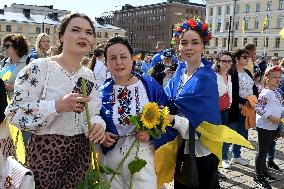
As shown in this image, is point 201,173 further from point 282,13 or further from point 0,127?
point 282,13

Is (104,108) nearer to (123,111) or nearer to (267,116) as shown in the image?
(123,111)

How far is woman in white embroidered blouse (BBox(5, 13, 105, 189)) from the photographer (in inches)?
91.9

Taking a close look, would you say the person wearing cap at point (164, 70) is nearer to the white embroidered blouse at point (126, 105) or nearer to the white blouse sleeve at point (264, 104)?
the white blouse sleeve at point (264, 104)

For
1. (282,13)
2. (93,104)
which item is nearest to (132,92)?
(93,104)

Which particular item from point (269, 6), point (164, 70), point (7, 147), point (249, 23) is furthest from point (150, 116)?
point (249, 23)

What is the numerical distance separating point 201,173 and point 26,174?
1856 millimetres

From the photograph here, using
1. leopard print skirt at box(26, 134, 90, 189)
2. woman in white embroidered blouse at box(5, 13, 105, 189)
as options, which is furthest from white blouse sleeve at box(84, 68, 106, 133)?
leopard print skirt at box(26, 134, 90, 189)

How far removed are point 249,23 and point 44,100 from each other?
72.6 metres

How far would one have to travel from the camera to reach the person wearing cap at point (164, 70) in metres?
7.24

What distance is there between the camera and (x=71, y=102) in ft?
7.30

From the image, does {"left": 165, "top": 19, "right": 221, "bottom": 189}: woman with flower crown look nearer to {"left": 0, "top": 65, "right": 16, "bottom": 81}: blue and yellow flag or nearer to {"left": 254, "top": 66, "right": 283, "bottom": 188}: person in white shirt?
{"left": 254, "top": 66, "right": 283, "bottom": 188}: person in white shirt

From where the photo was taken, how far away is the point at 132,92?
9.70 ft

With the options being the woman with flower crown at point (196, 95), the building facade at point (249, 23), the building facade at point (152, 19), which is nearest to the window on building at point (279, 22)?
the building facade at point (249, 23)

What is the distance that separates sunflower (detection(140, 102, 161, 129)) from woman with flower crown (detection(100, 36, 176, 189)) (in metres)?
0.31
